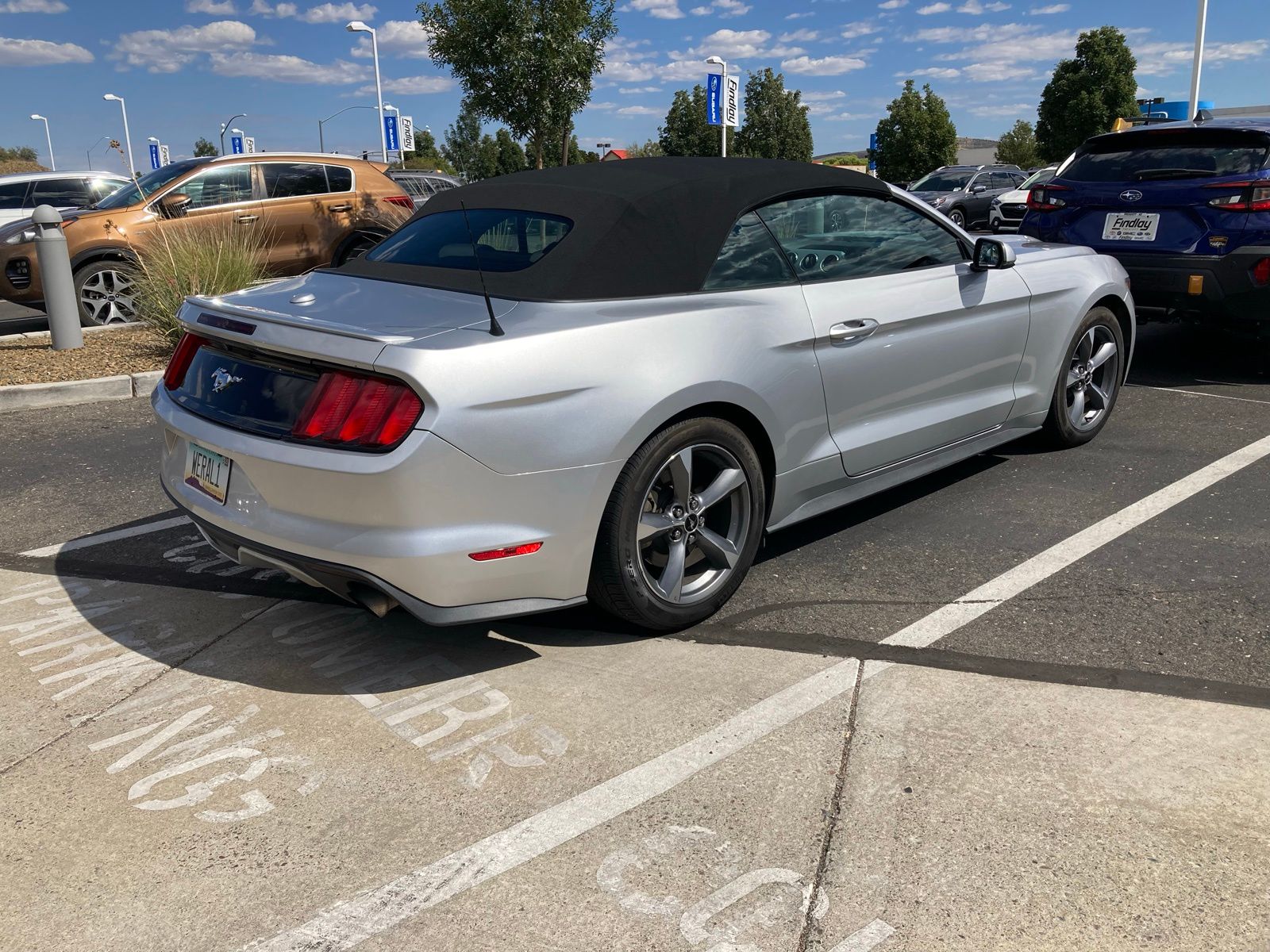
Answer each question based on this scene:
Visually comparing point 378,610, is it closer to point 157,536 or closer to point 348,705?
point 348,705

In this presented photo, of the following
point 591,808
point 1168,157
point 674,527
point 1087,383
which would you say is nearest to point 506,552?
point 674,527

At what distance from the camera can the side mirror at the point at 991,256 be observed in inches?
190

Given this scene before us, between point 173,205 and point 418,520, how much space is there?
9.32 m

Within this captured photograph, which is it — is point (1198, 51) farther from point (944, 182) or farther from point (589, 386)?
point (589, 386)

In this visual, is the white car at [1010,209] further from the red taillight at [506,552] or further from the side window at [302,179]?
the red taillight at [506,552]

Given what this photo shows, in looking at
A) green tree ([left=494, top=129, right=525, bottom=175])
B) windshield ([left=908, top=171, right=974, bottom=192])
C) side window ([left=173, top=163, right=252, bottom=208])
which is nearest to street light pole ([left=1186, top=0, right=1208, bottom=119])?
windshield ([left=908, top=171, right=974, bottom=192])

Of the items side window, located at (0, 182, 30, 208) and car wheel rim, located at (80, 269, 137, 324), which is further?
side window, located at (0, 182, 30, 208)

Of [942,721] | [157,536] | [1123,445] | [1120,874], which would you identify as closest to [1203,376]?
[1123,445]

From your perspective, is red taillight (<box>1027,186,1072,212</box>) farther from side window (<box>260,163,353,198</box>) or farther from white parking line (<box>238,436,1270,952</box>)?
side window (<box>260,163,353,198</box>)

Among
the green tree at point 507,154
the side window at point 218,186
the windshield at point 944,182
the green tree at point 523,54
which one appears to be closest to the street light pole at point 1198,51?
the windshield at point 944,182

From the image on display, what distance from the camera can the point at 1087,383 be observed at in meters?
5.87

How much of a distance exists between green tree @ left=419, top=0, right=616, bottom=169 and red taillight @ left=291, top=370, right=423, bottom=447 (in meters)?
16.2

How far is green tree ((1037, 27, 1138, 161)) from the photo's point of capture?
48.8 meters

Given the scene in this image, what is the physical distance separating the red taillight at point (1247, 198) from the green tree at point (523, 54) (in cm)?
1328
